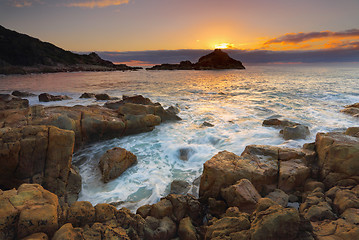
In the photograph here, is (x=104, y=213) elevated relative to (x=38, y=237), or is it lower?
lower

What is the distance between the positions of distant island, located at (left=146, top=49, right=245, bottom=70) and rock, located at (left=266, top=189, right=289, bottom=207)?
156 metres

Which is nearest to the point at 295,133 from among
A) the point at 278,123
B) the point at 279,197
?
the point at 278,123

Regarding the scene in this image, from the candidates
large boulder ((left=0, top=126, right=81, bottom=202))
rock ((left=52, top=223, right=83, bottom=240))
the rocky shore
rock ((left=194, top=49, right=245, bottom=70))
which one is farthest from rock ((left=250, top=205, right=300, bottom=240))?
rock ((left=194, top=49, right=245, bottom=70))

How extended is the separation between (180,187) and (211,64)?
555 feet

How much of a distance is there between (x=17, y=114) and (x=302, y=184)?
1051cm

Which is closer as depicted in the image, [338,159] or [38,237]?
[38,237]

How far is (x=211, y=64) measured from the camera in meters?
166

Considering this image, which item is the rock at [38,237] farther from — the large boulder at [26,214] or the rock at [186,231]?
the rock at [186,231]

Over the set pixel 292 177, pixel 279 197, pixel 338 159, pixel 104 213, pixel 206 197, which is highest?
pixel 338 159

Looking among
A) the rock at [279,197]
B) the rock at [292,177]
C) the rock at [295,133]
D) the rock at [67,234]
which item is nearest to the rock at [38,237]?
the rock at [67,234]

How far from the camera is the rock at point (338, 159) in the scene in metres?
5.14

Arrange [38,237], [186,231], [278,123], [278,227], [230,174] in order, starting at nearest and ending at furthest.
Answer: [38,237]
[278,227]
[186,231]
[230,174]
[278,123]

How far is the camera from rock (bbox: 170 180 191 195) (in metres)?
5.90

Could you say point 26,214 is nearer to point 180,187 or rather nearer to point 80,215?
point 80,215
